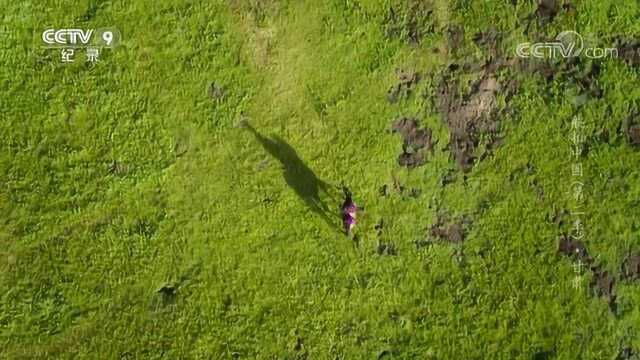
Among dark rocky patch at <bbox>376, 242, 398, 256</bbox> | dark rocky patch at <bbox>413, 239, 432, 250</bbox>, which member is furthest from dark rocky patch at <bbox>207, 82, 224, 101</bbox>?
dark rocky patch at <bbox>413, 239, 432, 250</bbox>

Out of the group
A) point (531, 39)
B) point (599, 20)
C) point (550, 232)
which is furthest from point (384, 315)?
point (599, 20)

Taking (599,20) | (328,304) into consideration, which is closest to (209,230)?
(328,304)

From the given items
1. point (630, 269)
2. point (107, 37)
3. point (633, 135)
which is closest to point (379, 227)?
point (630, 269)

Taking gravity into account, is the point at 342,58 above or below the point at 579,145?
above

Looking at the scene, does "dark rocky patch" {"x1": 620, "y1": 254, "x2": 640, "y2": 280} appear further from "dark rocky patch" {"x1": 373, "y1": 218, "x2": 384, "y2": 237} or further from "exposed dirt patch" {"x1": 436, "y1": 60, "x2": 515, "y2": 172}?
"dark rocky patch" {"x1": 373, "y1": 218, "x2": 384, "y2": 237}

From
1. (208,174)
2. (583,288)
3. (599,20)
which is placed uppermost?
(599,20)

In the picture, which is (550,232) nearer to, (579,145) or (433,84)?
(579,145)
